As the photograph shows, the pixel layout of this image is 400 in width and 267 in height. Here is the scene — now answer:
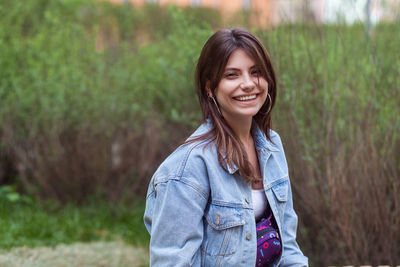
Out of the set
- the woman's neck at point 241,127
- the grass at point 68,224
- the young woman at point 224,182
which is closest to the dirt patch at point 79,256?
the grass at point 68,224

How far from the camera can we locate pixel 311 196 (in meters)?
3.59

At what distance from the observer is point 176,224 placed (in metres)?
1.91

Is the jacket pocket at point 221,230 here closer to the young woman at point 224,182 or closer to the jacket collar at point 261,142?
the young woman at point 224,182

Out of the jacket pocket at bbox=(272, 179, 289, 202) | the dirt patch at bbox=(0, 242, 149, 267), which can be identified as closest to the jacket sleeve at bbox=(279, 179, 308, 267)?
the jacket pocket at bbox=(272, 179, 289, 202)

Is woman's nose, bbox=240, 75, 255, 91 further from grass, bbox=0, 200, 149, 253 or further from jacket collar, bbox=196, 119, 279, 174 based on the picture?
grass, bbox=0, 200, 149, 253

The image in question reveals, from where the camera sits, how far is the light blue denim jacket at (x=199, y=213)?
1.92m

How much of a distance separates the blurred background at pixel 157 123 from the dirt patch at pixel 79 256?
0.02m

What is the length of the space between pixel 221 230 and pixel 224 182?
18 centimetres

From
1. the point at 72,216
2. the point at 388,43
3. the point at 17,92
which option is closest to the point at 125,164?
the point at 72,216

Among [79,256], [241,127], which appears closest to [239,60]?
[241,127]

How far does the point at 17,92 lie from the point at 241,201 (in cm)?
384

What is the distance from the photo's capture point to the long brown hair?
204cm

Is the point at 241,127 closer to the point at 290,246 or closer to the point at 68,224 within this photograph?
the point at 290,246

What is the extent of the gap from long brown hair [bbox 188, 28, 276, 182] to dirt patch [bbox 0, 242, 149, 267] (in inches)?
80.3
